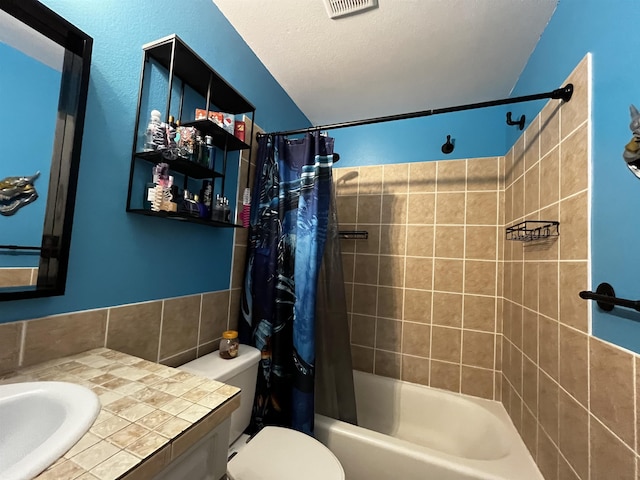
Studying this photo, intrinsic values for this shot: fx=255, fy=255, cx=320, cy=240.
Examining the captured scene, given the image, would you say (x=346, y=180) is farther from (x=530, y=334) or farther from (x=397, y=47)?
(x=530, y=334)

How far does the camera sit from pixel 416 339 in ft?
6.05

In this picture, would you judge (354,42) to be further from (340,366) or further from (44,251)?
(340,366)

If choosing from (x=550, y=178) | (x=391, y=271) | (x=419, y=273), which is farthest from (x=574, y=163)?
(x=391, y=271)

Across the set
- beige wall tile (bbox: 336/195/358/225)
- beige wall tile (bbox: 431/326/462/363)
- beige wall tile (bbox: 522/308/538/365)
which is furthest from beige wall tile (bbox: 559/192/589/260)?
beige wall tile (bbox: 336/195/358/225)

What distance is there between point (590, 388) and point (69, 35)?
6.17 ft

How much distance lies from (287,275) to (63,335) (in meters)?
0.87

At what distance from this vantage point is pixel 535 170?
1273mm

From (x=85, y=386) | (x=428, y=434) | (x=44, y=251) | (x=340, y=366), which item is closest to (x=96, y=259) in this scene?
(x=44, y=251)

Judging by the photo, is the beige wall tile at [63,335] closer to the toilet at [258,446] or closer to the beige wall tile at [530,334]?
the toilet at [258,446]

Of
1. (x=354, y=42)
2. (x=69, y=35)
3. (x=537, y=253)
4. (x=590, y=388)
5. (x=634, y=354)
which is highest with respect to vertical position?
(x=354, y=42)

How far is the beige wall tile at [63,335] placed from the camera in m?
0.68

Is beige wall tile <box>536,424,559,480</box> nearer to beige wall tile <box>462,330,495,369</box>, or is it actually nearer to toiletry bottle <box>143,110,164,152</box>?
beige wall tile <box>462,330,495,369</box>

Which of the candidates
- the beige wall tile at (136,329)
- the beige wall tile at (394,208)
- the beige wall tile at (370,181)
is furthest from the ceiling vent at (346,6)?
the beige wall tile at (136,329)

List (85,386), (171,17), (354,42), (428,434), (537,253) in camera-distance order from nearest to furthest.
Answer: (85,386)
(171,17)
(537,253)
(354,42)
(428,434)
